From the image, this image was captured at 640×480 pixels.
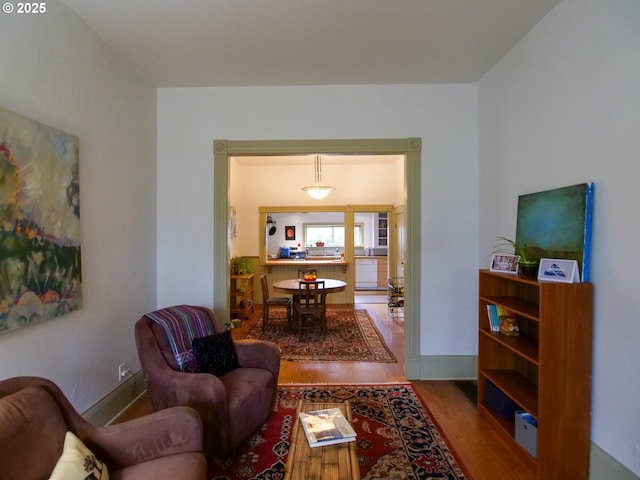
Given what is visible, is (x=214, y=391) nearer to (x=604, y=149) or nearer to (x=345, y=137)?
(x=345, y=137)

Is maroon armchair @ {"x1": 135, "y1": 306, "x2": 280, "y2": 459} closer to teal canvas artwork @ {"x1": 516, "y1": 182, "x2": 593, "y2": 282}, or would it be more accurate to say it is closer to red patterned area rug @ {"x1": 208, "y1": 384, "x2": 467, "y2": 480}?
red patterned area rug @ {"x1": 208, "y1": 384, "x2": 467, "y2": 480}

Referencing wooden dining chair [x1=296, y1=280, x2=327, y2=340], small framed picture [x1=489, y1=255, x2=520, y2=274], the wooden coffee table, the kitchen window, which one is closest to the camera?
the wooden coffee table

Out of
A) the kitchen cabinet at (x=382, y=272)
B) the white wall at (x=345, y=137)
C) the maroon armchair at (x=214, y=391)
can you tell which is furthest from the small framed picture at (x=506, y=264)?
the kitchen cabinet at (x=382, y=272)

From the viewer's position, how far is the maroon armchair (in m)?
1.91

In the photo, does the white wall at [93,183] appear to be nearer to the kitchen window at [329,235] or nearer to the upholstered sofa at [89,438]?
the upholstered sofa at [89,438]

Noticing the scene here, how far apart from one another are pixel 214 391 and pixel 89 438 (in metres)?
0.64

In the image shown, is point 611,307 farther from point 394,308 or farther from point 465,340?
point 394,308

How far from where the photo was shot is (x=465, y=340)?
3.17 m

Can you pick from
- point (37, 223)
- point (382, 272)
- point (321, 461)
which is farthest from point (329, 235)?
point (321, 461)

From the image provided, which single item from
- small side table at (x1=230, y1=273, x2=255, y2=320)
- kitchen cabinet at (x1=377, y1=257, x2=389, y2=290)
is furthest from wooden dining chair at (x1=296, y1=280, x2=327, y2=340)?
kitchen cabinet at (x1=377, y1=257, x2=389, y2=290)

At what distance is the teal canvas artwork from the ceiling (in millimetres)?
1267

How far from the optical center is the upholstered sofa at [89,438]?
1145 millimetres

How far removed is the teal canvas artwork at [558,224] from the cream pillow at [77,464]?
2.54 meters

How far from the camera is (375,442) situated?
7.09 feet
